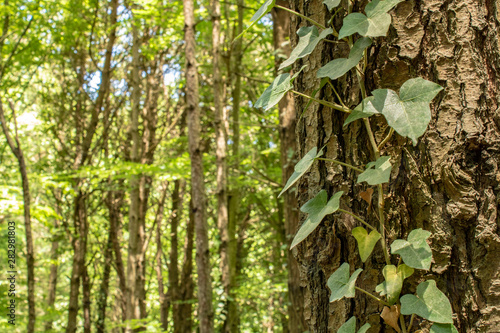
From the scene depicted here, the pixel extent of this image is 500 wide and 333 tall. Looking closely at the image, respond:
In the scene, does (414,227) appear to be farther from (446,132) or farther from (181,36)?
(181,36)

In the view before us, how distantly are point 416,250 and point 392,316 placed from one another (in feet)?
0.45

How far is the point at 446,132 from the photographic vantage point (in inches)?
27.5

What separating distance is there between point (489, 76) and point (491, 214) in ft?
0.85

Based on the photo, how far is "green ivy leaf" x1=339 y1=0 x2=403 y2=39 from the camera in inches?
23.6

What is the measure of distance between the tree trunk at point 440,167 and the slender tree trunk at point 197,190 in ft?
10.9

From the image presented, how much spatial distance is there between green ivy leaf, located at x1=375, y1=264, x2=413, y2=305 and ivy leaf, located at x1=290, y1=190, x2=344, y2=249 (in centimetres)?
14

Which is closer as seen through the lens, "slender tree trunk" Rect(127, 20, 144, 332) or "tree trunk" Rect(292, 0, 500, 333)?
"tree trunk" Rect(292, 0, 500, 333)

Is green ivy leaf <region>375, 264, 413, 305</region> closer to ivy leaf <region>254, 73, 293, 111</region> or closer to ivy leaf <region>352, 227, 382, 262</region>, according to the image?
ivy leaf <region>352, 227, 382, 262</region>

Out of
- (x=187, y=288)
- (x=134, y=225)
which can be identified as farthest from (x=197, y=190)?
(x=187, y=288)

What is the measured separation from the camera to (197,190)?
13.5 ft

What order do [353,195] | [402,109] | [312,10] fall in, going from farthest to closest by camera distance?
[312,10] < [353,195] < [402,109]

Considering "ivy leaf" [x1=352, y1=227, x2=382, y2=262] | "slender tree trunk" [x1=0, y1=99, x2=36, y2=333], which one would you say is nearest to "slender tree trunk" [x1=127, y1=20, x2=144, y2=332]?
"slender tree trunk" [x1=0, y1=99, x2=36, y2=333]

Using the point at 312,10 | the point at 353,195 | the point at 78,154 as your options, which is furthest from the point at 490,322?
the point at 78,154

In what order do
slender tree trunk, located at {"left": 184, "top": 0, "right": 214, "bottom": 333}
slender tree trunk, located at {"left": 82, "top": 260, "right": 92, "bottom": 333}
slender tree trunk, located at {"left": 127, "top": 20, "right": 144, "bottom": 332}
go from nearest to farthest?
slender tree trunk, located at {"left": 184, "top": 0, "right": 214, "bottom": 333} → slender tree trunk, located at {"left": 127, "top": 20, "right": 144, "bottom": 332} → slender tree trunk, located at {"left": 82, "top": 260, "right": 92, "bottom": 333}
